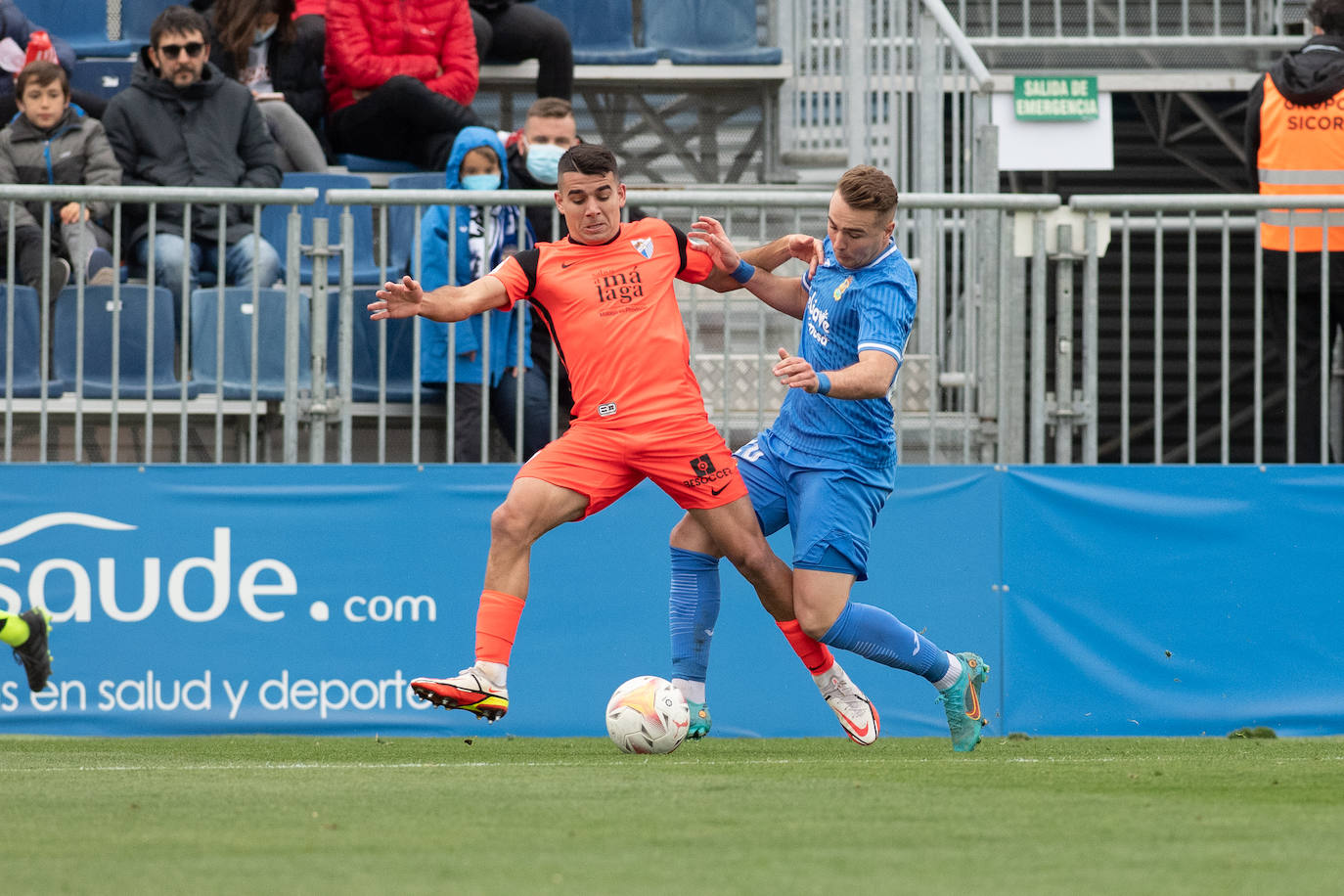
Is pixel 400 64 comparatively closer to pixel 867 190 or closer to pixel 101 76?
pixel 101 76

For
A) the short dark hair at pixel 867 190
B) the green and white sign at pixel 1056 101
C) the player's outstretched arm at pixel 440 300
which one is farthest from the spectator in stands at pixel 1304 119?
the player's outstretched arm at pixel 440 300

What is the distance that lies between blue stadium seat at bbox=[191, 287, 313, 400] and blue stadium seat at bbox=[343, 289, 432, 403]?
0.85 feet

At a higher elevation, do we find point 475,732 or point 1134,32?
point 1134,32

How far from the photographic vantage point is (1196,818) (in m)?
4.50

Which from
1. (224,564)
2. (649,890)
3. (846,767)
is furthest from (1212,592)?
A: (649,890)

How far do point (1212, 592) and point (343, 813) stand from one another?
4923 mm

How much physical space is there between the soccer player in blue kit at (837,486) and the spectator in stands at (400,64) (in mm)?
5086

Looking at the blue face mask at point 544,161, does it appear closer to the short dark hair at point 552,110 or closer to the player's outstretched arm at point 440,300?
the short dark hair at point 552,110

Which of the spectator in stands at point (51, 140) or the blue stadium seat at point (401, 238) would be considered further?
the spectator in stands at point (51, 140)

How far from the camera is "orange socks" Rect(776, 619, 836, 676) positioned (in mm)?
6766

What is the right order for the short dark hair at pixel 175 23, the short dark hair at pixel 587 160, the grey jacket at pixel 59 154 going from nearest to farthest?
the short dark hair at pixel 587 160 → the grey jacket at pixel 59 154 → the short dark hair at pixel 175 23

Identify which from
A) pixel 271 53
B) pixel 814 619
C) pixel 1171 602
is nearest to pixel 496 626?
pixel 814 619

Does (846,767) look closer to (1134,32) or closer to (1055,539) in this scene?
(1055,539)

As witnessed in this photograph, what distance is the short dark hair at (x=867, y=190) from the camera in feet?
21.1
